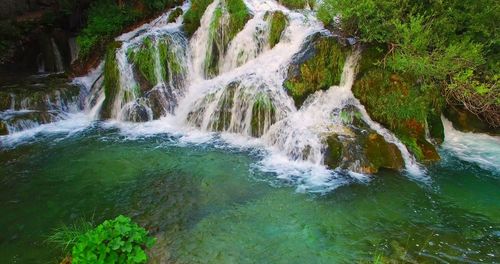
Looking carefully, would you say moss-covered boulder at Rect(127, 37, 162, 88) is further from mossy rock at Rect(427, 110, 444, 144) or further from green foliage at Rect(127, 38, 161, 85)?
mossy rock at Rect(427, 110, 444, 144)

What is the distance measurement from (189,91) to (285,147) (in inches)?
153

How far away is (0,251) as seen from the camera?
5.64 m

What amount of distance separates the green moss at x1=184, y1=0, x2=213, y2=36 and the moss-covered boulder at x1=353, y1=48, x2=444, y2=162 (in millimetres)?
5370

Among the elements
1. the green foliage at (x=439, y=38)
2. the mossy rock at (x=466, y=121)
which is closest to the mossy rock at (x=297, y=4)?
the green foliage at (x=439, y=38)

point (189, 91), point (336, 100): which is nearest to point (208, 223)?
point (336, 100)

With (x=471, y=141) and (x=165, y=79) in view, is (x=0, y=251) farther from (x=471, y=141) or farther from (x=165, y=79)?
(x=471, y=141)

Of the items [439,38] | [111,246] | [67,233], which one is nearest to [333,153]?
[439,38]

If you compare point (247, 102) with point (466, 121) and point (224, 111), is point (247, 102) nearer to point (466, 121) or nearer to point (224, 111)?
point (224, 111)

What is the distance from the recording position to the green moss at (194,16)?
12117 mm

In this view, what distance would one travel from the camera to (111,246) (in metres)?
3.96

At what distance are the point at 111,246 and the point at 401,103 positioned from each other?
24.3ft

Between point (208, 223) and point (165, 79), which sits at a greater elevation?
point (165, 79)

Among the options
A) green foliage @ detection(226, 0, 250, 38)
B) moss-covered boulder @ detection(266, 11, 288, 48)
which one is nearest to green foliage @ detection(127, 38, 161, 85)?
green foliage @ detection(226, 0, 250, 38)

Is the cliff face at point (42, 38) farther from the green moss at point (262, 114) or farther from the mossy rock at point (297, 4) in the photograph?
the green moss at point (262, 114)
